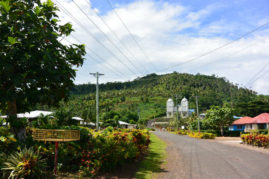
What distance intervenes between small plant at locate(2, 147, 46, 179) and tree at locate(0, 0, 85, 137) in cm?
204

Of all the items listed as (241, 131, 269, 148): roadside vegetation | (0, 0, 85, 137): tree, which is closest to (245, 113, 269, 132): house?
(241, 131, 269, 148): roadside vegetation

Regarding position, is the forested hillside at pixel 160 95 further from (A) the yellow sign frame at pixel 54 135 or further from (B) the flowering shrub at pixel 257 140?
(A) the yellow sign frame at pixel 54 135

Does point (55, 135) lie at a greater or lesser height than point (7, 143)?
greater

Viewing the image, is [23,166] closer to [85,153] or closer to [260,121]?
[85,153]

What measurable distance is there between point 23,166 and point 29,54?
342 cm

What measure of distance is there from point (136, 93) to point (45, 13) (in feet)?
399

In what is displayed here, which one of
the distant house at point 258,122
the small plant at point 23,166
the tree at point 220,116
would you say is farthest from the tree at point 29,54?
the distant house at point 258,122

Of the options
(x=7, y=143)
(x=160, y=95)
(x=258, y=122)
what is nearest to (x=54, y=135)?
(x=7, y=143)

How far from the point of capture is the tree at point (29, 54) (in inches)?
293

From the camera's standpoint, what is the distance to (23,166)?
6.23 meters

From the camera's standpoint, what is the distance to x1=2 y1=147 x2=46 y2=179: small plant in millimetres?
6168

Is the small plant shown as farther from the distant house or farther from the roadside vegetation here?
the distant house

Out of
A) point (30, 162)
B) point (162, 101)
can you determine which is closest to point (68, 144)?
point (30, 162)

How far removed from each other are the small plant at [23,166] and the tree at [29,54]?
204 cm
